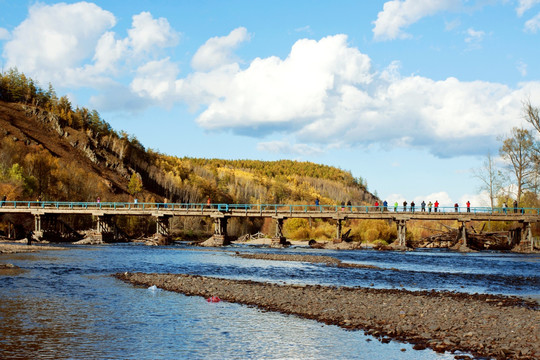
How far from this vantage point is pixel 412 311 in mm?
19094

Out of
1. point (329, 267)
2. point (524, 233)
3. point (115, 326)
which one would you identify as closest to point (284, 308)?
point (115, 326)

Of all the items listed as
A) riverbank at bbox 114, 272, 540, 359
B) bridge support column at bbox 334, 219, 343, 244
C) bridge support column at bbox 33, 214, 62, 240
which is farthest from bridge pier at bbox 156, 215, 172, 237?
riverbank at bbox 114, 272, 540, 359

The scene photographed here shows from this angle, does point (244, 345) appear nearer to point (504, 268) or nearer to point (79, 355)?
point (79, 355)

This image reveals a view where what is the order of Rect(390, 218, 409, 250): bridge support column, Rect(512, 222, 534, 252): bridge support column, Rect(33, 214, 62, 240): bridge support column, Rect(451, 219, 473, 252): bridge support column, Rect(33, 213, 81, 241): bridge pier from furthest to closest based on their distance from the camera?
Rect(33, 213, 81, 241): bridge pier, Rect(33, 214, 62, 240): bridge support column, Rect(390, 218, 409, 250): bridge support column, Rect(451, 219, 473, 252): bridge support column, Rect(512, 222, 534, 252): bridge support column

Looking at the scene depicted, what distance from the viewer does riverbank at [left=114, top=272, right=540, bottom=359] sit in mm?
14898

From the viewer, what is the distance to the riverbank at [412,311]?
1490cm

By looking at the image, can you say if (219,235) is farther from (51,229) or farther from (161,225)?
(51,229)

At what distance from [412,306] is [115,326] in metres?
11.5

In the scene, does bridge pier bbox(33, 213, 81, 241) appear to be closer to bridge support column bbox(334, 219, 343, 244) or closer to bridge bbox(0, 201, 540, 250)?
bridge bbox(0, 201, 540, 250)

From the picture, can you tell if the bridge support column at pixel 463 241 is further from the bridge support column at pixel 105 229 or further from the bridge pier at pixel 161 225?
the bridge support column at pixel 105 229

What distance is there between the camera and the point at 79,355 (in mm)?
13562

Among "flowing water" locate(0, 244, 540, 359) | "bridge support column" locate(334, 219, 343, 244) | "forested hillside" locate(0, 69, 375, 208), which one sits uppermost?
"forested hillside" locate(0, 69, 375, 208)

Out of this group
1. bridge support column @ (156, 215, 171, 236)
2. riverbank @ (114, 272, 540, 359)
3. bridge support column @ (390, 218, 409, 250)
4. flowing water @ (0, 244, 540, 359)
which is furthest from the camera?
bridge support column @ (156, 215, 171, 236)

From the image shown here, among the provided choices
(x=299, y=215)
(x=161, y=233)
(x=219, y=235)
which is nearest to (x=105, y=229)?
(x=161, y=233)
